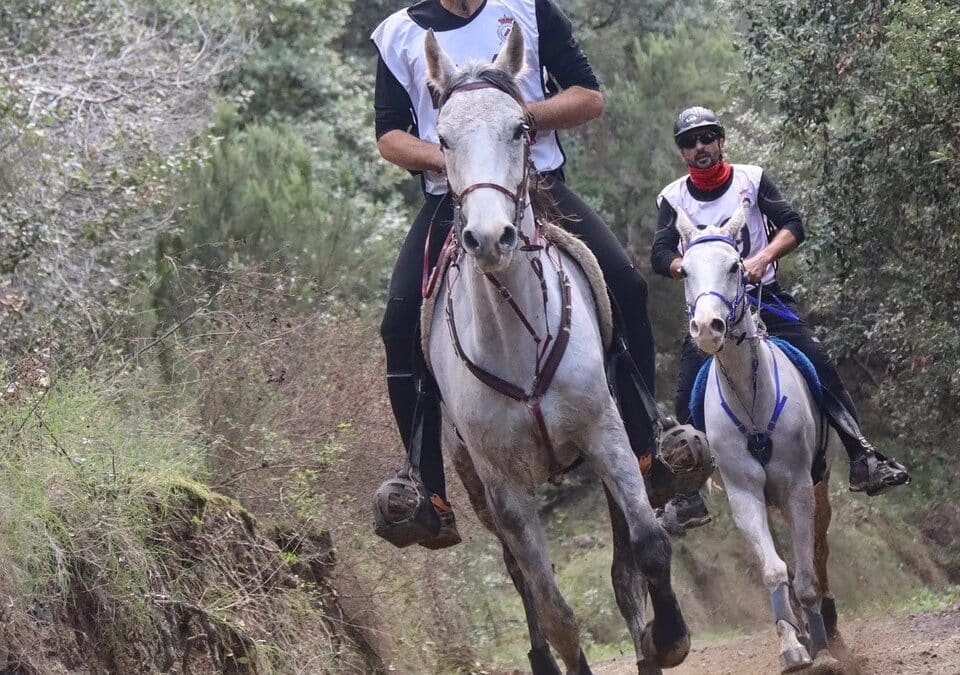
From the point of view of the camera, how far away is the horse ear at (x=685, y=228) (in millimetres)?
9617

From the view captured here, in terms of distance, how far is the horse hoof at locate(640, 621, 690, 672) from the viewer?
7191 millimetres

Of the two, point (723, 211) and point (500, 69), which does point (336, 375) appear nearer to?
point (723, 211)

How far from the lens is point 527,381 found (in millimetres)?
6875

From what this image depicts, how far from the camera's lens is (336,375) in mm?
11875

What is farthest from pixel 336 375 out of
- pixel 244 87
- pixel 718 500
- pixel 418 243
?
pixel 244 87

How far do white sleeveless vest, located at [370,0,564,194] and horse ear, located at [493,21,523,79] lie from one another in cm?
78

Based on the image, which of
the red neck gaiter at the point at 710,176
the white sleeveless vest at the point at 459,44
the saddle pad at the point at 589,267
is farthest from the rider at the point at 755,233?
the white sleeveless vest at the point at 459,44

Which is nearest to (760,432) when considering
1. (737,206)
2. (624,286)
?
(737,206)

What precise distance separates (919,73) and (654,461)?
4.78 metres

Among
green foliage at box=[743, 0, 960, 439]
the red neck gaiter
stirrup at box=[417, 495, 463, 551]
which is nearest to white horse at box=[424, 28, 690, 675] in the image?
stirrup at box=[417, 495, 463, 551]

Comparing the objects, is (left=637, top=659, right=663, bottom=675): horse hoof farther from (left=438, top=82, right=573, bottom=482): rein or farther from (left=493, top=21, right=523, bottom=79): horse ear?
(left=493, top=21, right=523, bottom=79): horse ear

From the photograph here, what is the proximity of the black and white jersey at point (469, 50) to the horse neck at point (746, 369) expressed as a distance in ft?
8.29

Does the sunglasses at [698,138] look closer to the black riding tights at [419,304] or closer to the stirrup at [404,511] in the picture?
the black riding tights at [419,304]

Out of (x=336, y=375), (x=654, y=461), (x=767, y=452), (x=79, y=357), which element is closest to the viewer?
(x=654, y=461)
